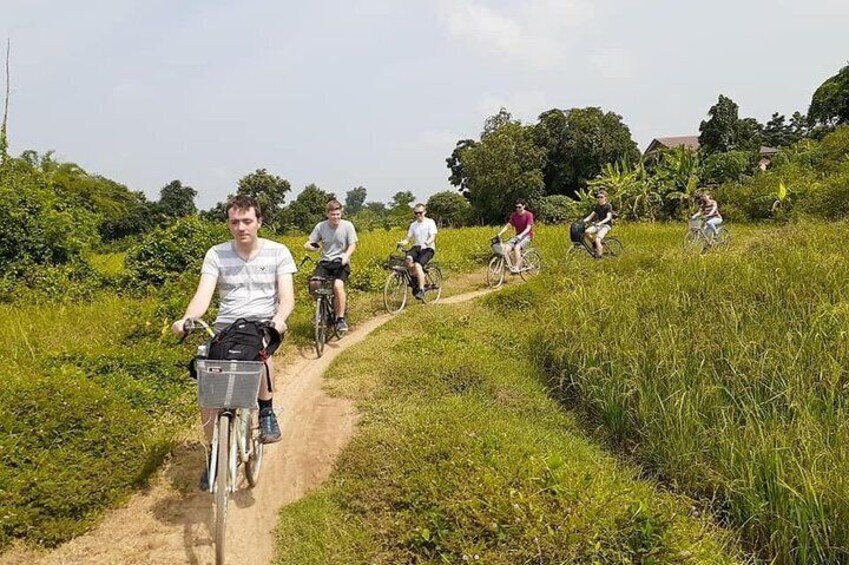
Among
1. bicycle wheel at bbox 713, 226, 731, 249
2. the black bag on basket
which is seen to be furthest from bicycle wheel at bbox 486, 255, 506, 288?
bicycle wheel at bbox 713, 226, 731, 249

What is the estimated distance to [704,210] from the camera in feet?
42.2

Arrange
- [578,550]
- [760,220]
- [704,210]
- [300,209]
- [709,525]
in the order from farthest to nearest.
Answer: [300,209] < [760,220] < [704,210] < [709,525] < [578,550]

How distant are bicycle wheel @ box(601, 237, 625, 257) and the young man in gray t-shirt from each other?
791 cm

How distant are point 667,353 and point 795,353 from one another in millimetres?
1082

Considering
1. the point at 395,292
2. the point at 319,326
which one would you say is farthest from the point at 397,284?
the point at 319,326

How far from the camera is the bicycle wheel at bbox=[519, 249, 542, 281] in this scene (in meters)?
12.3

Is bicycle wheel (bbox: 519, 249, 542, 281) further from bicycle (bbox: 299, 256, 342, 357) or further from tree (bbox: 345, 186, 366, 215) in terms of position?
tree (bbox: 345, 186, 366, 215)

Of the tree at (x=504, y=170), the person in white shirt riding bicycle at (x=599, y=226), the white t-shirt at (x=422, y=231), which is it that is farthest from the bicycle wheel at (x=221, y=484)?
the tree at (x=504, y=170)

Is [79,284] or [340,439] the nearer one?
[340,439]

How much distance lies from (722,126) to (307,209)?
26.6 m

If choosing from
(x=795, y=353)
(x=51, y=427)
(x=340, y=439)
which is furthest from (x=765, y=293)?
(x=51, y=427)

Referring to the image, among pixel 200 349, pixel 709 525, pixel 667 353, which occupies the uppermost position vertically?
pixel 200 349

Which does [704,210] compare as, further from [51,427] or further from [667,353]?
[51,427]

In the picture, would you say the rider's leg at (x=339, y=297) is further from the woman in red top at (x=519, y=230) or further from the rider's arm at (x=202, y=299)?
the woman in red top at (x=519, y=230)
